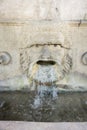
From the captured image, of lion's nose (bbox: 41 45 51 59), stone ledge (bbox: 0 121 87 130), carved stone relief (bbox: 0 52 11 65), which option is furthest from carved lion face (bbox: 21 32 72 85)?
stone ledge (bbox: 0 121 87 130)

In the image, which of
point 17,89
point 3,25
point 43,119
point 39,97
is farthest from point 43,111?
point 3,25

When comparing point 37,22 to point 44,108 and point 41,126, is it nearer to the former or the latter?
point 44,108

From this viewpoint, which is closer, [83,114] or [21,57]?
[83,114]

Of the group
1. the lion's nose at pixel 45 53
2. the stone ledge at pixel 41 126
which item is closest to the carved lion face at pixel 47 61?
the lion's nose at pixel 45 53

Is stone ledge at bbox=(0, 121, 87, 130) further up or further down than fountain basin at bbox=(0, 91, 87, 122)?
further up

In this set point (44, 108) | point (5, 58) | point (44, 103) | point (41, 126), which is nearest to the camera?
point (41, 126)

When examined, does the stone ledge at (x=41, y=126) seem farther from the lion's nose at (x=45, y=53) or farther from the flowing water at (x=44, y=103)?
the lion's nose at (x=45, y=53)

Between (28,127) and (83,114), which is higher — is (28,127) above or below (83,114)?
above

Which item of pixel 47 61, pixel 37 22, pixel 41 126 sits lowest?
pixel 41 126

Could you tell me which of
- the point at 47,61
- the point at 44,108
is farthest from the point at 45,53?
the point at 44,108

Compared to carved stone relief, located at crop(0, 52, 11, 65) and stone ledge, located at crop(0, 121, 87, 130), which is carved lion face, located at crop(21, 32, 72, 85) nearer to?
carved stone relief, located at crop(0, 52, 11, 65)

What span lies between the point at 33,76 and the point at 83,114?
2.79ft

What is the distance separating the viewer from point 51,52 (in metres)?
2.85

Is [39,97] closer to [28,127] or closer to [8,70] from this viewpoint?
[8,70]
